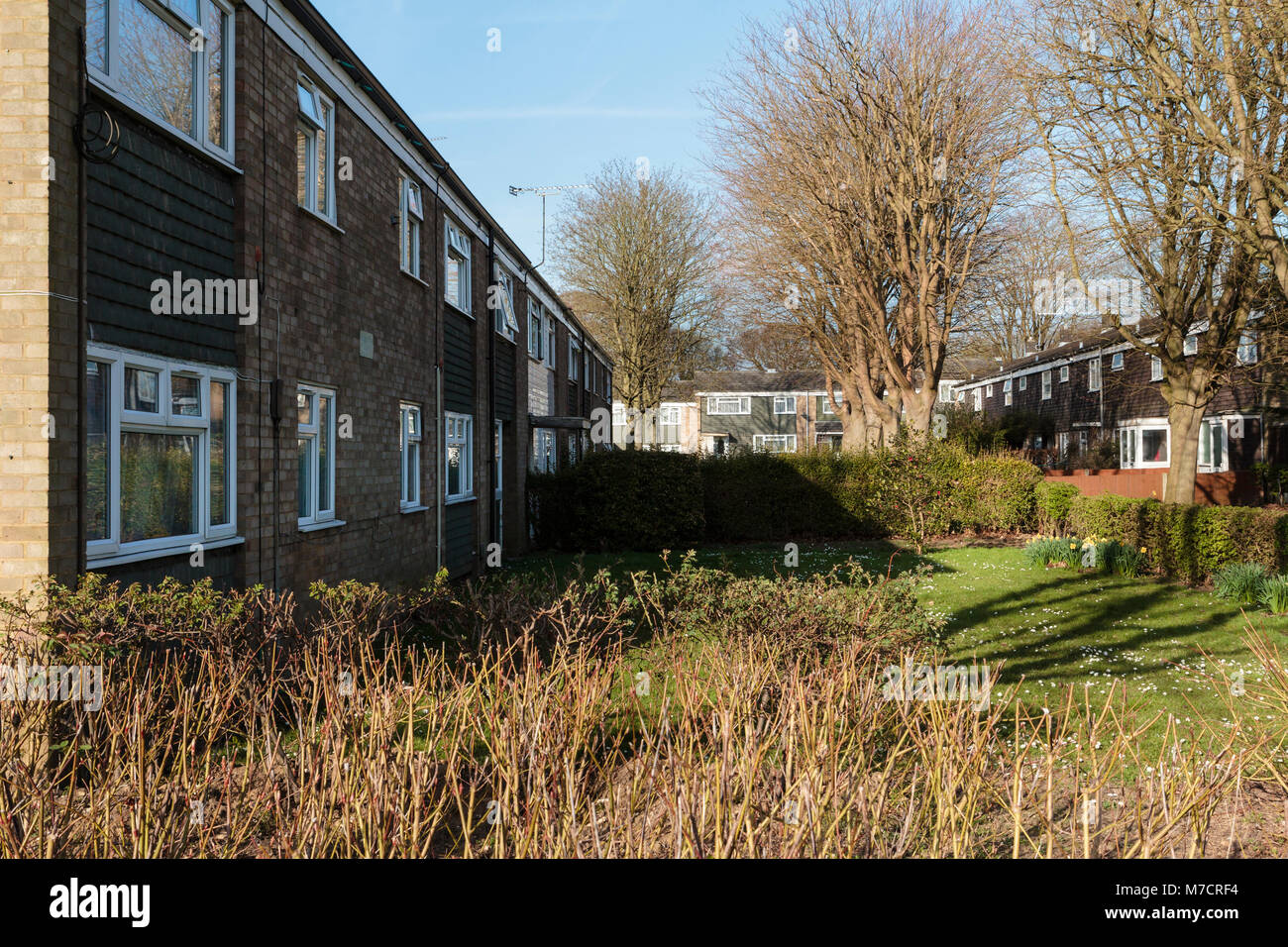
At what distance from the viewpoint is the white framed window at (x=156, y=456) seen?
638 cm

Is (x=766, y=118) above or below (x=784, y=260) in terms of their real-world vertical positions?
above

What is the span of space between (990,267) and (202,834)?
81.7ft

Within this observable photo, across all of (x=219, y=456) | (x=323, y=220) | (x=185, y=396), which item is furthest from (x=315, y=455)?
(x=185, y=396)

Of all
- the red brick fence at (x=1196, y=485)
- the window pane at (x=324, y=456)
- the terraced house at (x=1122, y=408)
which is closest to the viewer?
the window pane at (x=324, y=456)

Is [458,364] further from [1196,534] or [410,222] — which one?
[1196,534]

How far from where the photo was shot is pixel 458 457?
16438 millimetres

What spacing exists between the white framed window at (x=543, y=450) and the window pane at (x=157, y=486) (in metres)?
15.8

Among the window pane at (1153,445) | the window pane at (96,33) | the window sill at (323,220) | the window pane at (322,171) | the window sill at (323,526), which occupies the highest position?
the window pane at (322,171)

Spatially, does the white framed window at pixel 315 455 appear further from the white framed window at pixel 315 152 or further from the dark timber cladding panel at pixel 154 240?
the white framed window at pixel 315 152

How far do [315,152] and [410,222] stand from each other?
3.45 metres

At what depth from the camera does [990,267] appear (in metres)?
25.4

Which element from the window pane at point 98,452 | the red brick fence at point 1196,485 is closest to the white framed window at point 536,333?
the red brick fence at point 1196,485

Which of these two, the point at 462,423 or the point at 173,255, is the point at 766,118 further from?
the point at 173,255
